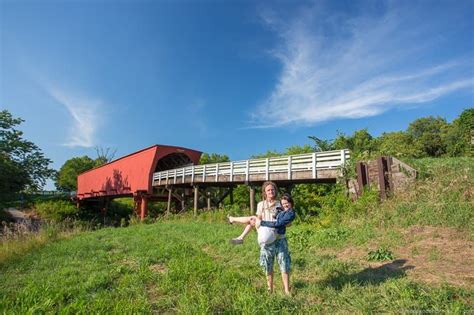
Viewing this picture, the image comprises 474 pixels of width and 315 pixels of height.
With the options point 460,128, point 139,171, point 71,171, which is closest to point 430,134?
point 460,128

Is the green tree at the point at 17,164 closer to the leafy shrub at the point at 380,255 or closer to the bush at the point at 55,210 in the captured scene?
the bush at the point at 55,210

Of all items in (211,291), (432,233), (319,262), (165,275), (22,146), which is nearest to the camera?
(211,291)

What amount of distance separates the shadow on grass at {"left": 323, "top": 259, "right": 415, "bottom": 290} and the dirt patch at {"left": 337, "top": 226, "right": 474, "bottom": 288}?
0.11m

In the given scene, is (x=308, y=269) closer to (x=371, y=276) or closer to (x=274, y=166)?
(x=371, y=276)

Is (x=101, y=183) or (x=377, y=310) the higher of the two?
(x=101, y=183)

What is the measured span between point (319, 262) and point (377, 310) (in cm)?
206

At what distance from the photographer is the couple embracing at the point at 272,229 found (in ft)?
12.3

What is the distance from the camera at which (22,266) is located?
20.1 ft

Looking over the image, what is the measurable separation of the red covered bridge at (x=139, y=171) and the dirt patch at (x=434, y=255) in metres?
18.7

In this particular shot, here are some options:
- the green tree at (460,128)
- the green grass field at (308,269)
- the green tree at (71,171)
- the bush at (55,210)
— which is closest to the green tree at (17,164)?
the bush at (55,210)

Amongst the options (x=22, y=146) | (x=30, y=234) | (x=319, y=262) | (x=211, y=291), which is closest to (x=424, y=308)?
(x=319, y=262)

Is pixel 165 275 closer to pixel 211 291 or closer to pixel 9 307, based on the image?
pixel 211 291

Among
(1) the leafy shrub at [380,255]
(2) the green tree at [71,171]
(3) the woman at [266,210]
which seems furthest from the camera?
(2) the green tree at [71,171]

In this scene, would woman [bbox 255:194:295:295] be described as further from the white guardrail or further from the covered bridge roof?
the covered bridge roof
